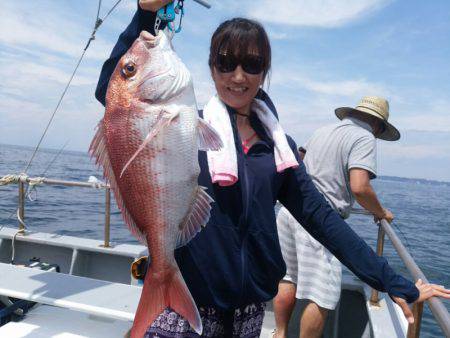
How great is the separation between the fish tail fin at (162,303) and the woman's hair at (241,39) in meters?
0.90

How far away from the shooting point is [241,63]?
1.59 metres

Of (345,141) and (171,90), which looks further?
(345,141)

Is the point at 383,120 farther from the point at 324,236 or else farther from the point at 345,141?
the point at 324,236

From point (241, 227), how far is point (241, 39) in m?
0.76

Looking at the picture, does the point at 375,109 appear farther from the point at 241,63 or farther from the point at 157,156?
the point at 157,156

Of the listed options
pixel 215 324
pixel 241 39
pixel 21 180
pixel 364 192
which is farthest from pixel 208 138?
pixel 21 180

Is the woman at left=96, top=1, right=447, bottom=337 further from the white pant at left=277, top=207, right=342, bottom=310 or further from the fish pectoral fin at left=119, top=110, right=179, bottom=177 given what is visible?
the white pant at left=277, top=207, right=342, bottom=310

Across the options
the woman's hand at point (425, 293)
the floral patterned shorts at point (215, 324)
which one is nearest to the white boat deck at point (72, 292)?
the floral patterned shorts at point (215, 324)

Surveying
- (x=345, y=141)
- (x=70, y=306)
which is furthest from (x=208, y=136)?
(x=345, y=141)

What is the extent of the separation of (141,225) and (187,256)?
240mm

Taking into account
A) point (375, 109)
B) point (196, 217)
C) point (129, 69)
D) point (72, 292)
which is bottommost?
point (72, 292)

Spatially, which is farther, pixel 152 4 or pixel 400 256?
pixel 400 256

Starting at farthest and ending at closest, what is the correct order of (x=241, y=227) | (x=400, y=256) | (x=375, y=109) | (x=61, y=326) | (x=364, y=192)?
(x=375, y=109)
(x=364, y=192)
(x=61, y=326)
(x=400, y=256)
(x=241, y=227)

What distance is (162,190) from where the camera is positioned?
143 centimetres
